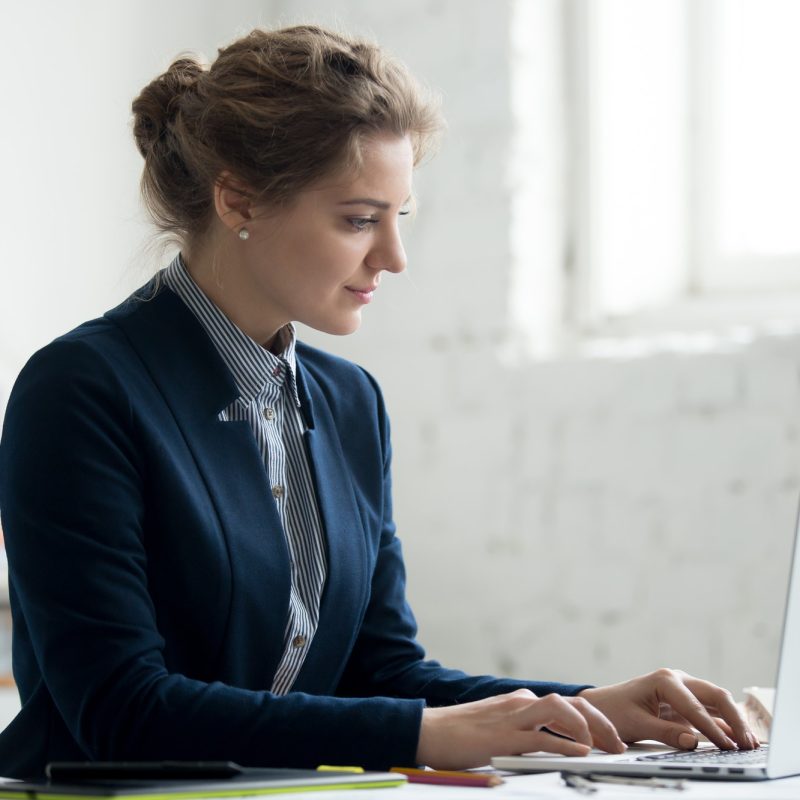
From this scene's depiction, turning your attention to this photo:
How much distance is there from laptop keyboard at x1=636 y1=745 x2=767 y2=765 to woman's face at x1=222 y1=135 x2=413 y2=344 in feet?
1.84

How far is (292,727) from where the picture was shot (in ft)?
3.26

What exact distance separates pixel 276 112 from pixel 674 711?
69cm

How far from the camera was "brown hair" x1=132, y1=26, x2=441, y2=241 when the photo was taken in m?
1.29

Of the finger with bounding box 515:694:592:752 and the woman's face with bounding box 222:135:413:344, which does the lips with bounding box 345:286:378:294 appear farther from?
the finger with bounding box 515:694:592:752

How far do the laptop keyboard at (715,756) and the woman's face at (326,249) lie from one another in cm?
56

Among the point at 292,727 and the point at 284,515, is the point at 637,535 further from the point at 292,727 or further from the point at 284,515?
the point at 292,727

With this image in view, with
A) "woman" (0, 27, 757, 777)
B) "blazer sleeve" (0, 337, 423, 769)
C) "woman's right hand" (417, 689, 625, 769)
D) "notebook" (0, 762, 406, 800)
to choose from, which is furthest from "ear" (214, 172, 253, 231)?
"notebook" (0, 762, 406, 800)

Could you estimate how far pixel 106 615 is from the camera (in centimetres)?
105

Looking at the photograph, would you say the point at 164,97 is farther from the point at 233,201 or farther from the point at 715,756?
the point at 715,756

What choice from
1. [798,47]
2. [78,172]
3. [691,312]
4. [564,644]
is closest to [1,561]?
[78,172]

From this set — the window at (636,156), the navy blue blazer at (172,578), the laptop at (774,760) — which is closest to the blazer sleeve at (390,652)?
the navy blue blazer at (172,578)

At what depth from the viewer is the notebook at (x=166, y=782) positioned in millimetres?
738

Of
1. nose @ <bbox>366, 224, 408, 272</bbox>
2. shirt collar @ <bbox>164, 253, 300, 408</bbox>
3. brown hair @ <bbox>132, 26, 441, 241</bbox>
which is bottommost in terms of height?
shirt collar @ <bbox>164, 253, 300, 408</bbox>

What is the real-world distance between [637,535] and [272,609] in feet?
4.10
